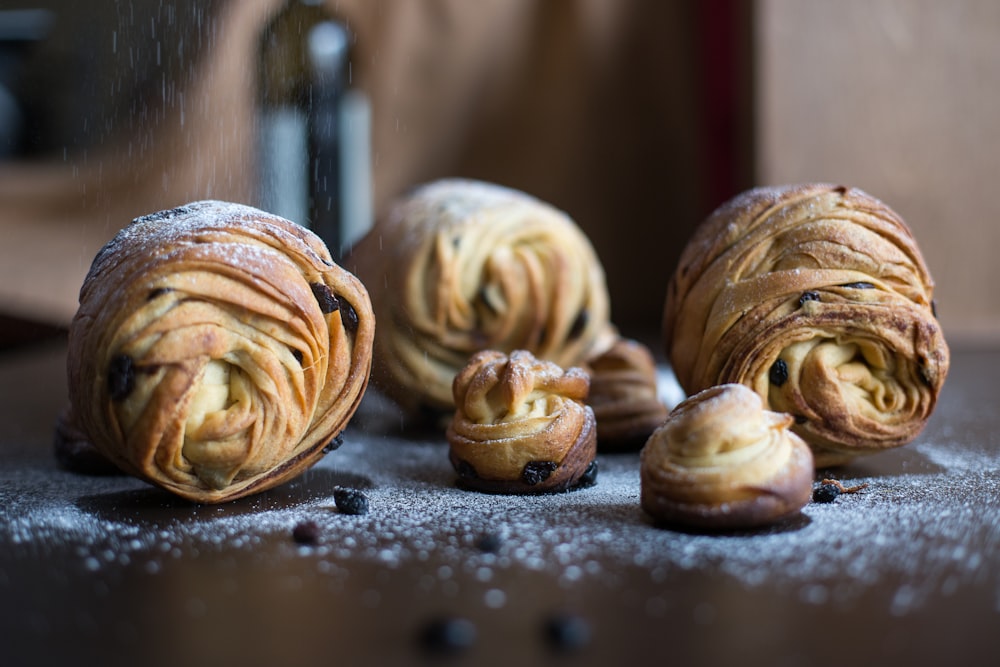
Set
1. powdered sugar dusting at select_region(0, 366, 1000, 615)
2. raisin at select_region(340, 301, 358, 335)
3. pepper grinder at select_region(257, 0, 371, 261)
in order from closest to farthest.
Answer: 1. powdered sugar dusting at select_region(0, 366, 1000, 615)
2. raisin at select_region(340, 301, 358, 335)
3. pepper grinder at select_region(257, 0, 371, 261)

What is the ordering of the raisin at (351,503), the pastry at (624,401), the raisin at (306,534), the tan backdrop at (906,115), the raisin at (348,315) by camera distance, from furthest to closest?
1. the tan backdrop at (906,115)
2. the pastry at (624,401)
3. the raisin at (348,315)
4. the raisin at (351,503)
5. the raisin at (306,534)

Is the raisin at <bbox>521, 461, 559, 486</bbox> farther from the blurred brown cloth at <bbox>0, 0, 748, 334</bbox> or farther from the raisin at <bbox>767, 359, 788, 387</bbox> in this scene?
the blurred brown cloth at <bbox>0, 0, 748, 334</bbox>

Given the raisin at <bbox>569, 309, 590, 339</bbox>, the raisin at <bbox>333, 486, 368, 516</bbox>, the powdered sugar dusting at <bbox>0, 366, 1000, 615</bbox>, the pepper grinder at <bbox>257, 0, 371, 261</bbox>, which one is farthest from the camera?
the pepper grinder at <bbox>257, 0, 371, 261</bbox>

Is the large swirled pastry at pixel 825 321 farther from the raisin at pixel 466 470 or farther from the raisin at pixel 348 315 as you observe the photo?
the raisin at pixel 348 315

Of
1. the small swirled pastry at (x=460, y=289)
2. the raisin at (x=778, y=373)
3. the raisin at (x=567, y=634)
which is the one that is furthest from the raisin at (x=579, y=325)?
the raisin at (x=567, y=634)

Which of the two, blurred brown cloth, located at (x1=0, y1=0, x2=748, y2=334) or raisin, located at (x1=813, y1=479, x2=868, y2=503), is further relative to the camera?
blurred brown cloth, located at (x1=0, y1=0, x2=748, y2=334)

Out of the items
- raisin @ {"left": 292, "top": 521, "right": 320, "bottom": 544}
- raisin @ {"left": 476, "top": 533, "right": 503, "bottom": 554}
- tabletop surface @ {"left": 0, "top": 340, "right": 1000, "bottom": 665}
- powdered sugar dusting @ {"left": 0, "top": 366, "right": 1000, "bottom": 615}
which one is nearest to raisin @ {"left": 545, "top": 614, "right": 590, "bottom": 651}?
tabletop surface @ {"left": 0, "top": 340, "right": 1000, "bottom": 665}
